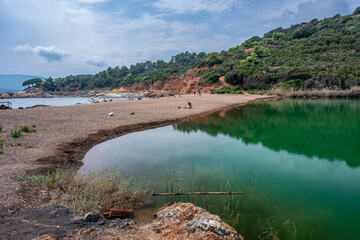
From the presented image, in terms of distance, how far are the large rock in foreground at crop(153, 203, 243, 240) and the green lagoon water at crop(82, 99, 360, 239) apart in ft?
2.93

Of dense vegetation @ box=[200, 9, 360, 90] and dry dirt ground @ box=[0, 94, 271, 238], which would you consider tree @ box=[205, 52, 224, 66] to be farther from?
dry dirt ground @ box=[0, 94, 271, 238]

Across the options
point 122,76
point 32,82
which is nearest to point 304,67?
point 122,76

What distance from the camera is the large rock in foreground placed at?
3203 mm

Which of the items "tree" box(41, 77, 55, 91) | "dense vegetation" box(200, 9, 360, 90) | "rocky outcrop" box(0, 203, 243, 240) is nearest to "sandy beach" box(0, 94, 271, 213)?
"rocky outcrop" box(0, 203, 243, 240)

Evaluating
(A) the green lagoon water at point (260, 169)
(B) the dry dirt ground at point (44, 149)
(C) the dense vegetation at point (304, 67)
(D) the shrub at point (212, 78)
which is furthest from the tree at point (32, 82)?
(A) the green lagoon water at point (260, 169)


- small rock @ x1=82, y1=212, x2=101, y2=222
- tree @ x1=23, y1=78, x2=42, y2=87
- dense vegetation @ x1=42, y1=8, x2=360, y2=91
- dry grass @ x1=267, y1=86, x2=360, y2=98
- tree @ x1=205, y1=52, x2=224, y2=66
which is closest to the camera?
small rock @ x1=82, y1=212, x2=101, y2=222

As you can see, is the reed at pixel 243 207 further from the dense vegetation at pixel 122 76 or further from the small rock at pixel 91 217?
the dense vegetation at pixel 122 76

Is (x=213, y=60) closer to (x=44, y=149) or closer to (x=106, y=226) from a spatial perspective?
(x=44, y=149)

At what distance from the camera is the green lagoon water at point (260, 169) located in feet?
14.6

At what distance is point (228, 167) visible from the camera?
24.4ft

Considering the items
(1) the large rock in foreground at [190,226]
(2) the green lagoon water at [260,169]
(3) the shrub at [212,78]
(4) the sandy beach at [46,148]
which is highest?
(3) the shrub at [212,78]

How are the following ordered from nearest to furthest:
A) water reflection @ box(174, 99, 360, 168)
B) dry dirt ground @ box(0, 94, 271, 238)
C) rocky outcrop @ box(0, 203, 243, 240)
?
rocky outcrop @ box(0, 203, 243, 240)
dry dirt ground @ box(0, 94, 271, 238)
water reflection @ box(174, 99, 360, 168)

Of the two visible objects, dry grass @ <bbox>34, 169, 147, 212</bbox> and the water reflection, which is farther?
the water reflection

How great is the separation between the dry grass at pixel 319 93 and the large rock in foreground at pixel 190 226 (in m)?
33.9
